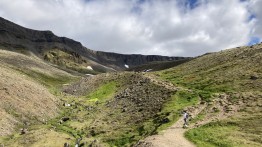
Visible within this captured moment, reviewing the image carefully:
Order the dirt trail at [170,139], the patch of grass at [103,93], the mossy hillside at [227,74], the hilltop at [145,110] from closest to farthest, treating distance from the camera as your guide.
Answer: the dirt trail at [170,139] → the hilltop at [145,110] → the mossy hillside at [227,74] → the patch of grass at [103,93]

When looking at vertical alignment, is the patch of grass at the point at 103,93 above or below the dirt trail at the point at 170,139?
above

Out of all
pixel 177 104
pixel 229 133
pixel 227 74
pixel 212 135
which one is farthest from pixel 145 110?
pixel 229 133

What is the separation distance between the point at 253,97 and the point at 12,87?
2006 inches

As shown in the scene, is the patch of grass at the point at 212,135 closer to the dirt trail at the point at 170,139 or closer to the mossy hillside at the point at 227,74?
the dirt trail at the point at 170,139

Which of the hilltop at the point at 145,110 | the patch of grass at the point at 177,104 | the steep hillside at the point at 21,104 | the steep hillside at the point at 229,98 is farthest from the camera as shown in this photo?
the steep hillside at the point at 21,104

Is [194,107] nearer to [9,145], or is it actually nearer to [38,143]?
[38,143]

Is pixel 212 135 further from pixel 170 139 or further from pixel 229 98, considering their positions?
pixel 229 98

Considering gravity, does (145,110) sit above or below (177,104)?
below

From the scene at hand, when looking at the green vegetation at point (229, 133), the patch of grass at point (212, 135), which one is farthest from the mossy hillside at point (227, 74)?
the patch of grass at point (212, 135)

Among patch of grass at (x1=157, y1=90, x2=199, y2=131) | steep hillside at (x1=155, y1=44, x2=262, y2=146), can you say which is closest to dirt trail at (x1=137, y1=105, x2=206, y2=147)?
steep hillside at (x1=155, y1=44, x2=262, y2=146)

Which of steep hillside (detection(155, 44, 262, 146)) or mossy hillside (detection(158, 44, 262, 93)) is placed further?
mossy hillside (detection(158, 44, 262, 93))

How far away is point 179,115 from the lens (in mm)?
59000

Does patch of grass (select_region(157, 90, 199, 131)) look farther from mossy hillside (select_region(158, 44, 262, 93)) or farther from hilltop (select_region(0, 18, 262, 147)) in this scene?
mossy hillside (select_region(158, 44, 262, 93))

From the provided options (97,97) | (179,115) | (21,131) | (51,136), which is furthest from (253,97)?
(97,97)
